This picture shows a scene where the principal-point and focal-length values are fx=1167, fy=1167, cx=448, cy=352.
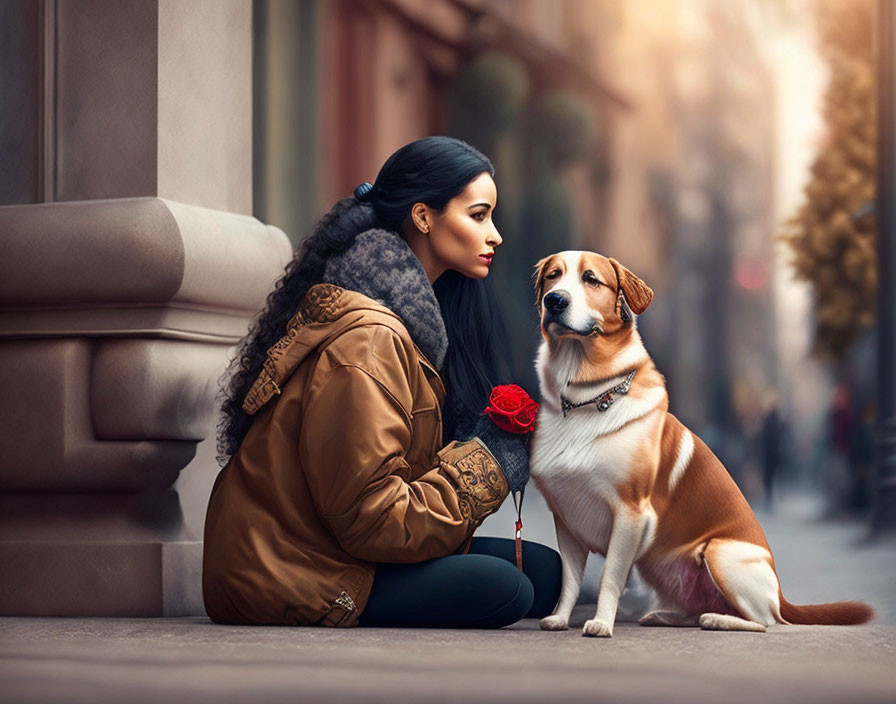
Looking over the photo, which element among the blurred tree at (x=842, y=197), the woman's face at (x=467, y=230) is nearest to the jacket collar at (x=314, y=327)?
the woman's face at (x=467, y=230)

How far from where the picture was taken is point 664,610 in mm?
2820

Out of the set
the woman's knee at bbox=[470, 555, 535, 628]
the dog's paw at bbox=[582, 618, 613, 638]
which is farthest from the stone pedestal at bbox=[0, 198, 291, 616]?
the dog's paw at bbox=[582, 618, 613, 638]

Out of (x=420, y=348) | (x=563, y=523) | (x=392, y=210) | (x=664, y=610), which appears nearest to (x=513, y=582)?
(x=563, y=523)

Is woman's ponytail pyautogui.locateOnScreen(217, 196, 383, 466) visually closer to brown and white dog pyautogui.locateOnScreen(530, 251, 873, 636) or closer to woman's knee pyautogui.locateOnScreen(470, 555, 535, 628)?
brown and white dog pyautogui.locateOnScreen(530, 251, 873, 636)

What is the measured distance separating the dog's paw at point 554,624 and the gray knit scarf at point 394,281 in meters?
0.66

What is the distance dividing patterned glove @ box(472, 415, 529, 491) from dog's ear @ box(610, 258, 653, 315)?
1.35 feet

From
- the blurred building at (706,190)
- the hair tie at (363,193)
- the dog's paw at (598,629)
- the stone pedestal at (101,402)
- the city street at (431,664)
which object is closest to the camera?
the city street at (431,664)

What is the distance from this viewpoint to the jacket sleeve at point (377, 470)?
253 cm

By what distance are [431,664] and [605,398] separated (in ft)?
2.73

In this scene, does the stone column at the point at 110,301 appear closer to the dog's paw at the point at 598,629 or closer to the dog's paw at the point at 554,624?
the dog's paw at the point at 554,624

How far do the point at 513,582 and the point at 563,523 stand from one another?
7.4 inches

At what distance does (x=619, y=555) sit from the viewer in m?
2.59

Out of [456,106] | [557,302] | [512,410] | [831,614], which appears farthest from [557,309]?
[456,106]

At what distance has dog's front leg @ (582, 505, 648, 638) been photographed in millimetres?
2576
